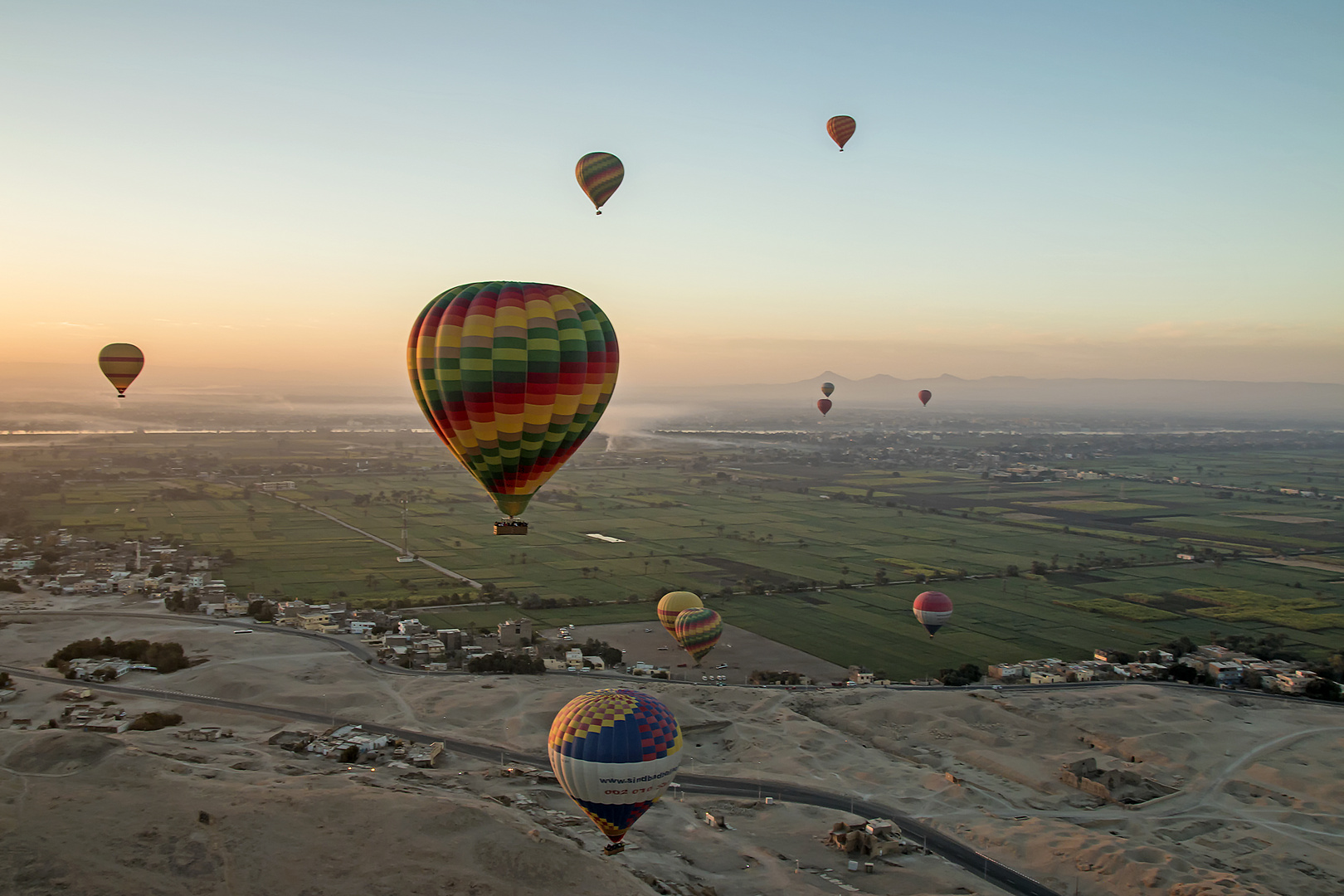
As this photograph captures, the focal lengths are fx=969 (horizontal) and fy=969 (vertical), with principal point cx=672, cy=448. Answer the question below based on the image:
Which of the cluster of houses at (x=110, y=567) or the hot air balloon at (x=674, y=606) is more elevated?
the hot air balloon at (x=674, y=606)

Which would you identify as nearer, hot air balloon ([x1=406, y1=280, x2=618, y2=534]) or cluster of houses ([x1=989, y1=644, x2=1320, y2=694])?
hot air balloon ([x1=406, y1=280, x2=618, y2=534])

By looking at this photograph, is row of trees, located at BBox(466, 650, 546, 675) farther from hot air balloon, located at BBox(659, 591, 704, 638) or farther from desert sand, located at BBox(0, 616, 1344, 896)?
hot air balloon, located at BBox(659, 591, 704, 638)

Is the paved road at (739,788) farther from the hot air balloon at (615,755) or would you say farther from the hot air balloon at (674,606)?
the hot air balloon at (674,606)

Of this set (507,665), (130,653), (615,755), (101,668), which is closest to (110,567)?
(130,653)

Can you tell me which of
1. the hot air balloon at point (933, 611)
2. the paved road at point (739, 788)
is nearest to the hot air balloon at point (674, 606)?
the hot air balloon at point (933, 611)

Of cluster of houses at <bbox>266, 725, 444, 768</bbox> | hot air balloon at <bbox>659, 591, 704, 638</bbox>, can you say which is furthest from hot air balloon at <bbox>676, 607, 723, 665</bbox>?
cluster of houses at <bbox>266, 725, 444, 768</bbox>

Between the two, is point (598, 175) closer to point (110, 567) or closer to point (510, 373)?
point (510, 373)

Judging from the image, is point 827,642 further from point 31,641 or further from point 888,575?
point 31,641
